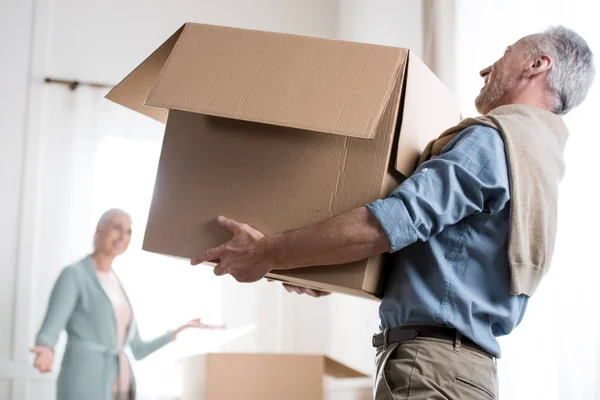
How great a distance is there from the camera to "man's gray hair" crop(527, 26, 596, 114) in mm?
1320

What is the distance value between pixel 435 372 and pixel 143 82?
759 millimetres

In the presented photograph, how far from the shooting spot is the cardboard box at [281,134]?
114cm

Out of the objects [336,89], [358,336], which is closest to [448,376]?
[336,89]

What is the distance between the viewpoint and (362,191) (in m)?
1.14

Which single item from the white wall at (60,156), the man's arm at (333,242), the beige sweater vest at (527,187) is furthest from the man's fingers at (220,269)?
the white wall at (60,156)

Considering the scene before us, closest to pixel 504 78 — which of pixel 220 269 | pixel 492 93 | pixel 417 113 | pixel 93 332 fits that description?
pixel 492 93

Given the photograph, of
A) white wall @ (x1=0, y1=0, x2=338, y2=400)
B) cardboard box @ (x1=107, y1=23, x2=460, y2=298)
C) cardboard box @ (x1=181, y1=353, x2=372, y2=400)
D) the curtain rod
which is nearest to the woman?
cardboard box @ (x1=181, y1=353, x2=372, y2=400)

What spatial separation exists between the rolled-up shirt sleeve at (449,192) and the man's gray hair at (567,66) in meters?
0.27

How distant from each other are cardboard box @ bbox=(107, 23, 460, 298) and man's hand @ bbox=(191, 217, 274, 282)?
0.8 inches

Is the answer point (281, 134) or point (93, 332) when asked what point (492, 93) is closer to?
point (281, 134)

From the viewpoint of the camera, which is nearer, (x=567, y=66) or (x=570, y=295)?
(x=567, y=66)

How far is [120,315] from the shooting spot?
3.01m

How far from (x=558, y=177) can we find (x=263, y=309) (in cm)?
293

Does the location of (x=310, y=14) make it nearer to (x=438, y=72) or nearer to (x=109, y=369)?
(x=438, y=72)
